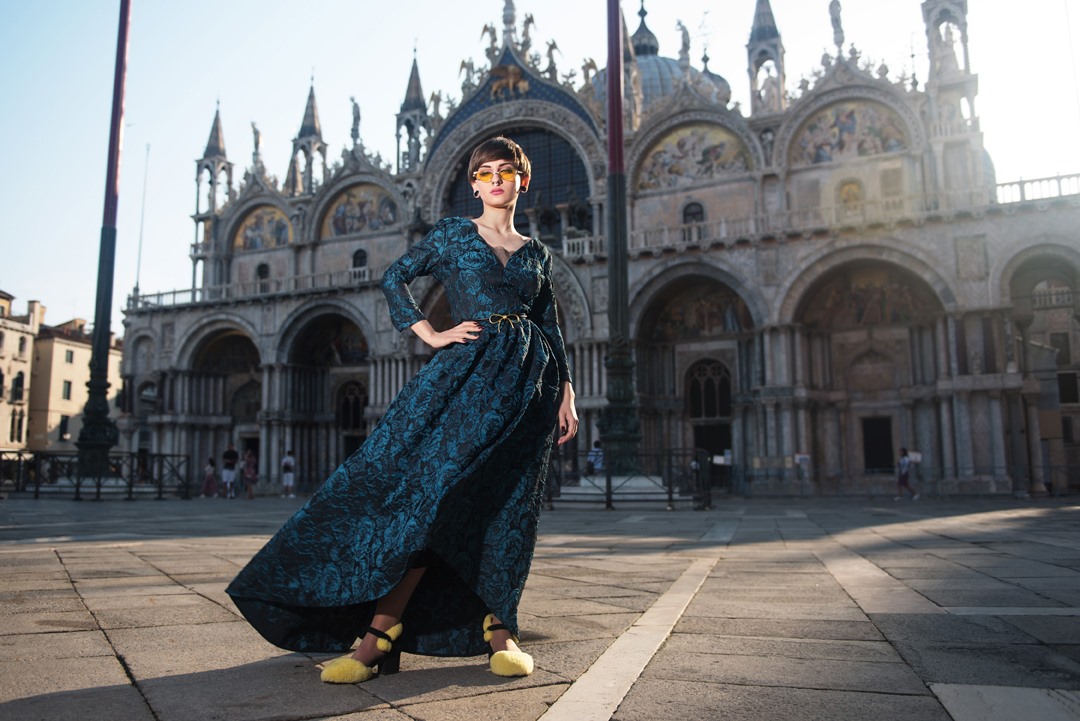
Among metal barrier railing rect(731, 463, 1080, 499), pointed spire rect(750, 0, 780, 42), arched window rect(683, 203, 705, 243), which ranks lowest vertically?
metal barrier railing rect(731, 463, 1080, 499)

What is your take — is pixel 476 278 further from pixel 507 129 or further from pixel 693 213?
pixel 507 129

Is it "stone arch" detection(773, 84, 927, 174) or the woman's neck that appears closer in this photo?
the woman's neck

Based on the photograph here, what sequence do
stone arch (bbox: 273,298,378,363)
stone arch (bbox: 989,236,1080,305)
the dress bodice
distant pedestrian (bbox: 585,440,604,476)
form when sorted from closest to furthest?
the dress bodice, distant pedestrian (bbox: 585,440,604,476), stone arch (bbox: 989,236,1080,305), stone arch (bbox: 273,298,378,363)

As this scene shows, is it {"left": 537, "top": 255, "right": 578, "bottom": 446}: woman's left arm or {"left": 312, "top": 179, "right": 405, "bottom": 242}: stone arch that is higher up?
{"left": 312, "top": 179, "right": 405, "bottom": 242}: stone arch

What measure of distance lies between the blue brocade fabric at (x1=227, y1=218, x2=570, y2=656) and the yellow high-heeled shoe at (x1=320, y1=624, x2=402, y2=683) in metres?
0.05

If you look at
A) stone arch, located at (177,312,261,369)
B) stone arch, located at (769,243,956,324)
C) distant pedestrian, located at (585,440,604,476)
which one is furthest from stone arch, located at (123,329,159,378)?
stone arch, located at (769,243,956,324)

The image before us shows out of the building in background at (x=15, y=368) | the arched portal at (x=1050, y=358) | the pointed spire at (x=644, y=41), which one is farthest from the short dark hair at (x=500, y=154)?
the building in background at (x=15, y=368)

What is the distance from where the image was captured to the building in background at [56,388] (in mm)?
47719

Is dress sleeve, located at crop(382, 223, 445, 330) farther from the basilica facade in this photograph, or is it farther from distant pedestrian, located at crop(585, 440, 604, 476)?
Result: the basilica facade

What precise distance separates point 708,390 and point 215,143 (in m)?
21.8

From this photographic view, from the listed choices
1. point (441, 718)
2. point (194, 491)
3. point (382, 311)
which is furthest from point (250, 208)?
point (441, 718)

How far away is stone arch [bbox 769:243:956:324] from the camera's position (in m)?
21.4

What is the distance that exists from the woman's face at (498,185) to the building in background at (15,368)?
4824 centimetres

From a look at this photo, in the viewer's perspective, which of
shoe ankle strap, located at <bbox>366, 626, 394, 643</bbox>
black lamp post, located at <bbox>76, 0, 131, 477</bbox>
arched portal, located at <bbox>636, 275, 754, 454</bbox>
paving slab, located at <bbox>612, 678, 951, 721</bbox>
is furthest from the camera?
arched portal, located at <bbox>636, 275, 754, 454</bbox>
